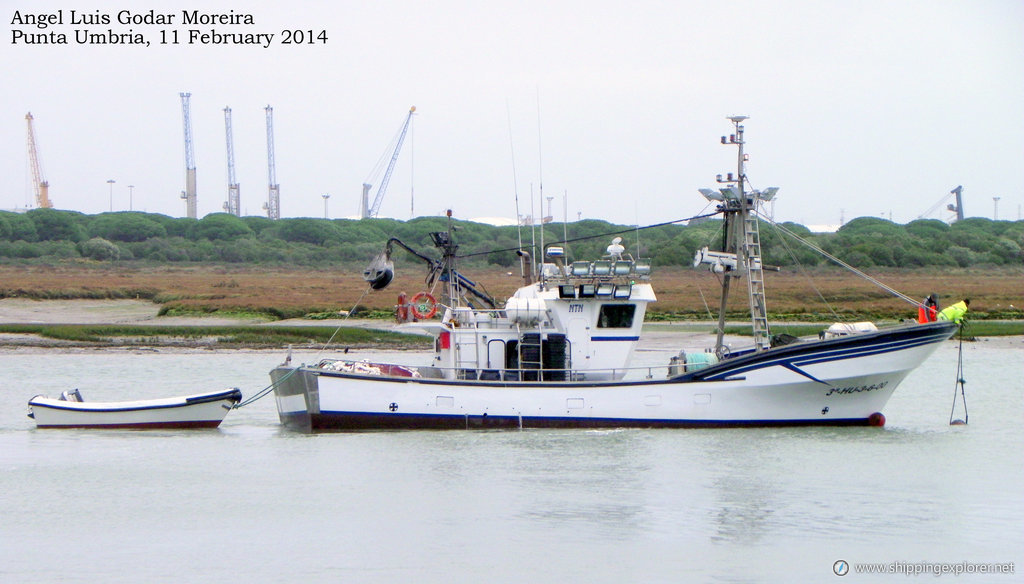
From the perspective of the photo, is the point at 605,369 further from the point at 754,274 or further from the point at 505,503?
the point at 505,503

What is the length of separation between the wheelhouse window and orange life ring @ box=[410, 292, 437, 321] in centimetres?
324

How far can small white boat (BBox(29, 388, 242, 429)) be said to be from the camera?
75.0 feet

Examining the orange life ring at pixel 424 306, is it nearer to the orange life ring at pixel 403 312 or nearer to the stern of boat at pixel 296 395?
the orange life ring at pixel 403 312

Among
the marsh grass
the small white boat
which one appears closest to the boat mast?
the small white boat

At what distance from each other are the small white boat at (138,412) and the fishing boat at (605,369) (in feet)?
5.57

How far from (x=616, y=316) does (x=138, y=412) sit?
9.92m

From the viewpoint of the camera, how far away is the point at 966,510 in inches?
624

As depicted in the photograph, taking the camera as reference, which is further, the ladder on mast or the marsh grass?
the marsh grass

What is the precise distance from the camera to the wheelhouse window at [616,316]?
21.9 meters

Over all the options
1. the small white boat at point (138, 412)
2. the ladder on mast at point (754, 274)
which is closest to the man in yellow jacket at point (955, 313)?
the ladder on mast at point (754, 274)

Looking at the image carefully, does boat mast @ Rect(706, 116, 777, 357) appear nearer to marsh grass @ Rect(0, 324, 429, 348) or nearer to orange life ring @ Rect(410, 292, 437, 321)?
orange life ring @ Rect(410, 292, 437, 321)

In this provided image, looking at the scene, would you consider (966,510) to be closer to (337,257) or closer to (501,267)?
(501,267)

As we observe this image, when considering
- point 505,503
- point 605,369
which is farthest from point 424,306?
point 505,503

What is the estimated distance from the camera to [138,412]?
75.2 feet
